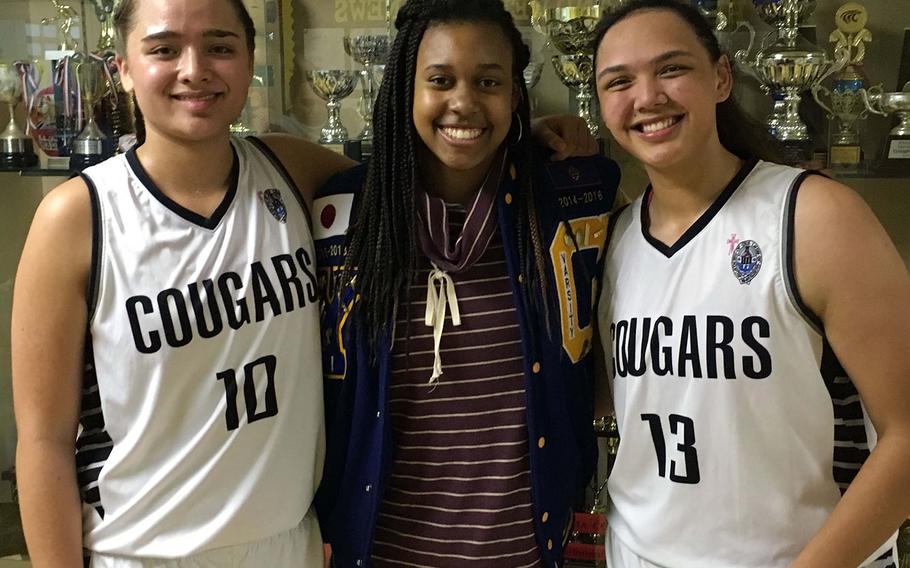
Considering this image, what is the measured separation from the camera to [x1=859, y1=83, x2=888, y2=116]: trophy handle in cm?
196

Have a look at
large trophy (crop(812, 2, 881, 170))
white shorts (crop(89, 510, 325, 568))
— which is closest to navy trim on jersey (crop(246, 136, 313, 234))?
white shorts (crop(89, 510, 325, 568))

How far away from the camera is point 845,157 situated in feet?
6.45

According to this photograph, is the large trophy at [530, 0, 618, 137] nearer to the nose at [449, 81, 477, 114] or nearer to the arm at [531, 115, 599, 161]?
the arm at [531, 115, 599, 161]

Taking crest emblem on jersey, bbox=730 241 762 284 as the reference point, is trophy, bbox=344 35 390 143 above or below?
above

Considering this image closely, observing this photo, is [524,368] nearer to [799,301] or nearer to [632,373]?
[632,373]

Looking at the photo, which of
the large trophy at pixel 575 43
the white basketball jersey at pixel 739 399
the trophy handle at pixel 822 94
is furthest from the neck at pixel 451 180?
the trophy handle at pixel 822 94

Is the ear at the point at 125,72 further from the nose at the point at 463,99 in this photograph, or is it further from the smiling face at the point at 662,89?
the smiling face at the point at 662,89

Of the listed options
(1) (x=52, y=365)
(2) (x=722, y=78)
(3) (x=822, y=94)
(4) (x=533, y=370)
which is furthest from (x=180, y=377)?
(3) (x=822, y=94)

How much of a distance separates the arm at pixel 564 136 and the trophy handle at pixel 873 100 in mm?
728

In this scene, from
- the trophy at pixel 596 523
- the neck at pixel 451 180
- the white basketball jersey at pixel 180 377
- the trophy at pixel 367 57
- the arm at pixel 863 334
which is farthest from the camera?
the trophy at pixel 367 57

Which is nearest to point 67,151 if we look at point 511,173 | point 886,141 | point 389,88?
point 389,88

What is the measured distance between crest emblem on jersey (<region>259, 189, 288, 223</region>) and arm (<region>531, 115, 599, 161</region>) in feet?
1.53

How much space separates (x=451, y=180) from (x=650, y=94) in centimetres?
37

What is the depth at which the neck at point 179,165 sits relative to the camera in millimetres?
1360
